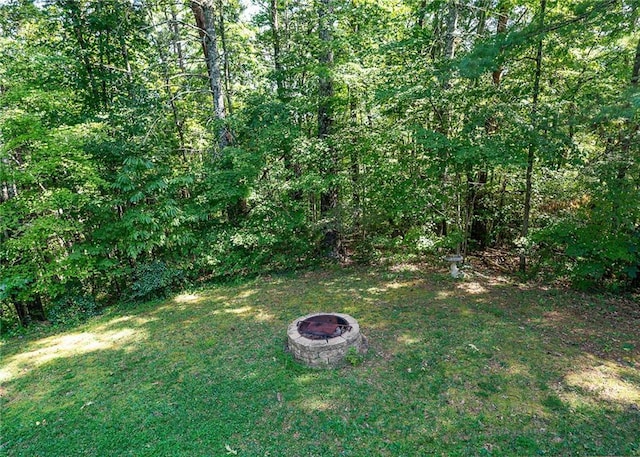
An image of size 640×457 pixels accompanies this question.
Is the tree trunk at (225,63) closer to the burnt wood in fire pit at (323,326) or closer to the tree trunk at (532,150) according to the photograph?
the burnt wood in fire pit at (323,326)

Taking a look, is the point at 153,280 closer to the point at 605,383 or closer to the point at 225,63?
the point at 225,63

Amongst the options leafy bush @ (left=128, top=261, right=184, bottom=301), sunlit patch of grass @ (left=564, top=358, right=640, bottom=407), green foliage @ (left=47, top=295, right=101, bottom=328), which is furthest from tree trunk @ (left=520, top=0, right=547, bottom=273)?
green foliage @ (left=47, top=295, right=101, bottom=328)

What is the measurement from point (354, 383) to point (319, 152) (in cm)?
532

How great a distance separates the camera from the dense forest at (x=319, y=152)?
6.04 m

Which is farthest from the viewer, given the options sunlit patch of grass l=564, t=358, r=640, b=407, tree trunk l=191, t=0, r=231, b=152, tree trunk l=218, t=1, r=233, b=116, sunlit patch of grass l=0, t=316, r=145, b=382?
Answer: tree trunk l=218, t=1, r=233, b=116

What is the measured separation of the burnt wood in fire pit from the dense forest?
319 cm

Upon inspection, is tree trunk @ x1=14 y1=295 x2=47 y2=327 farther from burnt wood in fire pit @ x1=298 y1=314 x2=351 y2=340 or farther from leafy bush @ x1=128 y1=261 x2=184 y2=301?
burnt wood in fire pit @ x1=298 y1=314 x2=351 y2=340

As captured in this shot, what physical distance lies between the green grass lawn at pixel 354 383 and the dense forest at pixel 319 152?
1573mm

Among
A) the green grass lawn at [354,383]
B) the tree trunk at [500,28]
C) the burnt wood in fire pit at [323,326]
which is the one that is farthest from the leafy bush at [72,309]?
the tree trunk at [500,28]

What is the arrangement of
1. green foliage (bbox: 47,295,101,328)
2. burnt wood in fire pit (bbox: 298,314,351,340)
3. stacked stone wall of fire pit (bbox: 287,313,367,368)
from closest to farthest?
stacked stone wall of fire pit (bbox: 287,313,367,368)
burnt wood in fire pit (bbox: 298,314,351,340)
green foliage (bbox: 47,295,101,328)

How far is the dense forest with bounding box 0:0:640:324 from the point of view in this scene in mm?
6039

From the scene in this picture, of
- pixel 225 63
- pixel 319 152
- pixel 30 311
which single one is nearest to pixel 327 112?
pixel 319 152

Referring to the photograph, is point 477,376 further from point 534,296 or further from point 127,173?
point 127,173

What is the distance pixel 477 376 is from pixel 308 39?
7.92 m
